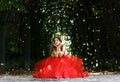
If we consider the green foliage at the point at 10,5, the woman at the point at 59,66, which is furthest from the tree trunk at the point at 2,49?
the woman at the point at 59,66

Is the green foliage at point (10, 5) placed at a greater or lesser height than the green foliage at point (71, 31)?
greater

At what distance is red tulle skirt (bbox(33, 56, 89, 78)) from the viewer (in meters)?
11.4

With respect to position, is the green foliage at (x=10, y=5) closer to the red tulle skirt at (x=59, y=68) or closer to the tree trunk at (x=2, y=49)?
the tree trunk at (x=2, y=49)

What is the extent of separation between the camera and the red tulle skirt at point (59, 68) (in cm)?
1135

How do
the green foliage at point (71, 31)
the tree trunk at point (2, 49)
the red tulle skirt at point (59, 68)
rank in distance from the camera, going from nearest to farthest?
1. the red tulle skirt at point (59, 68)
2. the tree trunk at point (2, 49)
3. the green foliage at point (71, 31)

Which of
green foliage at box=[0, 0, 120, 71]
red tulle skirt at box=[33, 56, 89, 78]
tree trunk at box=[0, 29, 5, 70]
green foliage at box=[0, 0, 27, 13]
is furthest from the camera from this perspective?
green foliage at box=[0, 0, 120, 71]

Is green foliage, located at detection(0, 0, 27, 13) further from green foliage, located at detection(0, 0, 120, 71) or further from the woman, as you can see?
the woman

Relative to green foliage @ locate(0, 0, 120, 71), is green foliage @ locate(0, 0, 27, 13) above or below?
above

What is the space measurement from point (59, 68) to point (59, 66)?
53mm

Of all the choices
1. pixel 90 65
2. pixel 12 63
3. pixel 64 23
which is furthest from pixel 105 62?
pixel 12 63

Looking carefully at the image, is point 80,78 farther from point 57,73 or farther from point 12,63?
point 12,63

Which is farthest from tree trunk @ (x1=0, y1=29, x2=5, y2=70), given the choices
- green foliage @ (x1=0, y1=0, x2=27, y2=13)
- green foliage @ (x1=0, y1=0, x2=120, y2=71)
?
green foliage @ (x1=0, y1=0, x2=27, y2=13)

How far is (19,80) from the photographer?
35.7 feet

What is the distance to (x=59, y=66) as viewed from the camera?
11.5 metres
